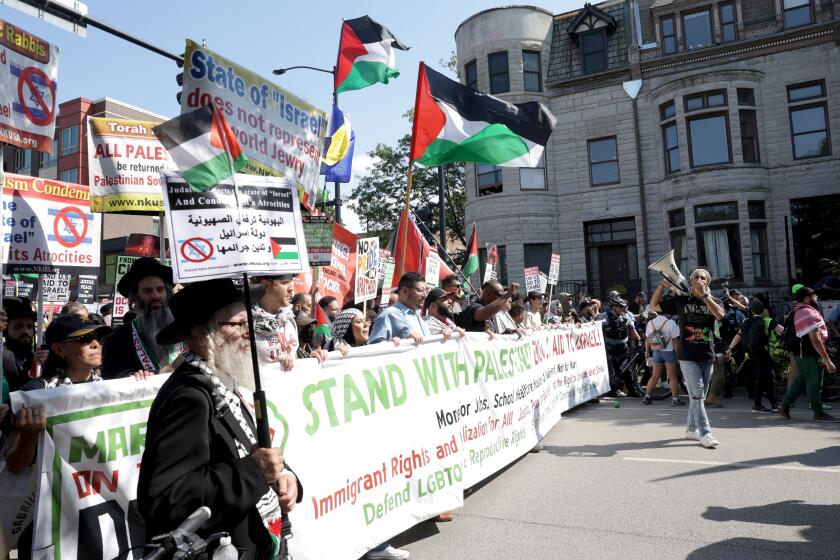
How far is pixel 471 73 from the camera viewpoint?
2550cm

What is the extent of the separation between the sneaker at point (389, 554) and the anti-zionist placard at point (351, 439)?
88 mm

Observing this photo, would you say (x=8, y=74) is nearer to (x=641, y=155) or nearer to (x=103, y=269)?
(x=641, y=155)

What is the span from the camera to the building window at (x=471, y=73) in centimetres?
2515

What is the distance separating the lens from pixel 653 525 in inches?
186

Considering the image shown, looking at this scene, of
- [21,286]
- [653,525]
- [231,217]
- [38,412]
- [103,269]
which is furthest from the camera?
[103,269]

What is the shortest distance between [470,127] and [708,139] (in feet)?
55.9

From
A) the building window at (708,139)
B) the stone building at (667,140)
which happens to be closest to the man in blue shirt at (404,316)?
the stone building at (667,140)

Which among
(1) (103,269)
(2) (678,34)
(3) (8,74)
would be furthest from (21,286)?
(1) (103,269)

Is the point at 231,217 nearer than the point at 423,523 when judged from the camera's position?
Yes

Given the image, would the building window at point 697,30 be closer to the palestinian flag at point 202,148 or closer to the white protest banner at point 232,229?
the palestinian flag at point 202,148

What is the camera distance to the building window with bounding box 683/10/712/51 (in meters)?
22.5

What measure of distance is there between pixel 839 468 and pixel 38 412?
6.83 m

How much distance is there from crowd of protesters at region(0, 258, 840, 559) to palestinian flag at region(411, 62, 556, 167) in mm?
1924

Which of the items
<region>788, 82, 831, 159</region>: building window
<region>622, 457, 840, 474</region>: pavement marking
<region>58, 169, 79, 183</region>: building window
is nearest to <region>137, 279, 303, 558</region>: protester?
<region>622, 457, 840, 474</region>: pavement marking
